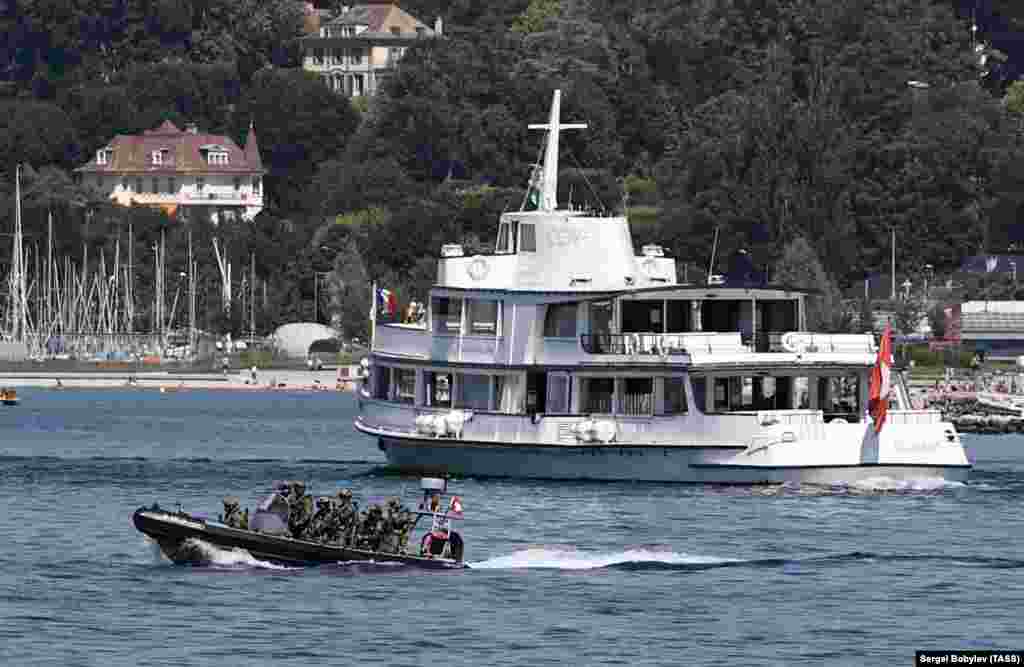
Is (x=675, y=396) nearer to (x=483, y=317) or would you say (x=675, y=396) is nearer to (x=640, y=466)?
(x=640, y=466)

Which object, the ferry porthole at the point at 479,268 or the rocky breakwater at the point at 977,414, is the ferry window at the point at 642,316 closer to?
the ferry porthole at the point at 479,268

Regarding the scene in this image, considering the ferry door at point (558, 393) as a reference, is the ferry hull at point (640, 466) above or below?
below

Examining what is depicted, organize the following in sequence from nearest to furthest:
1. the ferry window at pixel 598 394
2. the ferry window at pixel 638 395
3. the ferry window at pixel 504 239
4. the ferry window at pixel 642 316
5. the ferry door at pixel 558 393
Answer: the ferry window at pixel 638 395, the ferry window at pixel 598 394, the ferry door at pixel 558 393, the ferry window at pixel 642 316, the ferry window at pixel 504 239

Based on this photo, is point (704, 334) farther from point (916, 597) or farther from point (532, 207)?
point (916, 597)

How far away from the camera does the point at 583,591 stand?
73.9m

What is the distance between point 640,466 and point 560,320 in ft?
18.3

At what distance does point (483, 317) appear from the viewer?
331 feet

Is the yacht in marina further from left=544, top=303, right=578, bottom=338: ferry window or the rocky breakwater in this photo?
the rocky breakwater

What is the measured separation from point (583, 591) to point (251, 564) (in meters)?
7.35

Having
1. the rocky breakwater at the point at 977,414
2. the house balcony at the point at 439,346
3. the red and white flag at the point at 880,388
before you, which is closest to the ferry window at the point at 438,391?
the house balcony at the point at 439,346

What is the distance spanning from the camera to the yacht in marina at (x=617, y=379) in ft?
311

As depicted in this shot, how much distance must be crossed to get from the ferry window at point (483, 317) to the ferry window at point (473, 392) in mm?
1400

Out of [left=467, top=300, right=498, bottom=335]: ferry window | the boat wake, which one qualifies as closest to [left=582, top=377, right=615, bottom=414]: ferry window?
[left=467, top=300, right=498, bottom=335]: ferry window

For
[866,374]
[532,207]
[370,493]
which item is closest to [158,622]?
[370,493]
